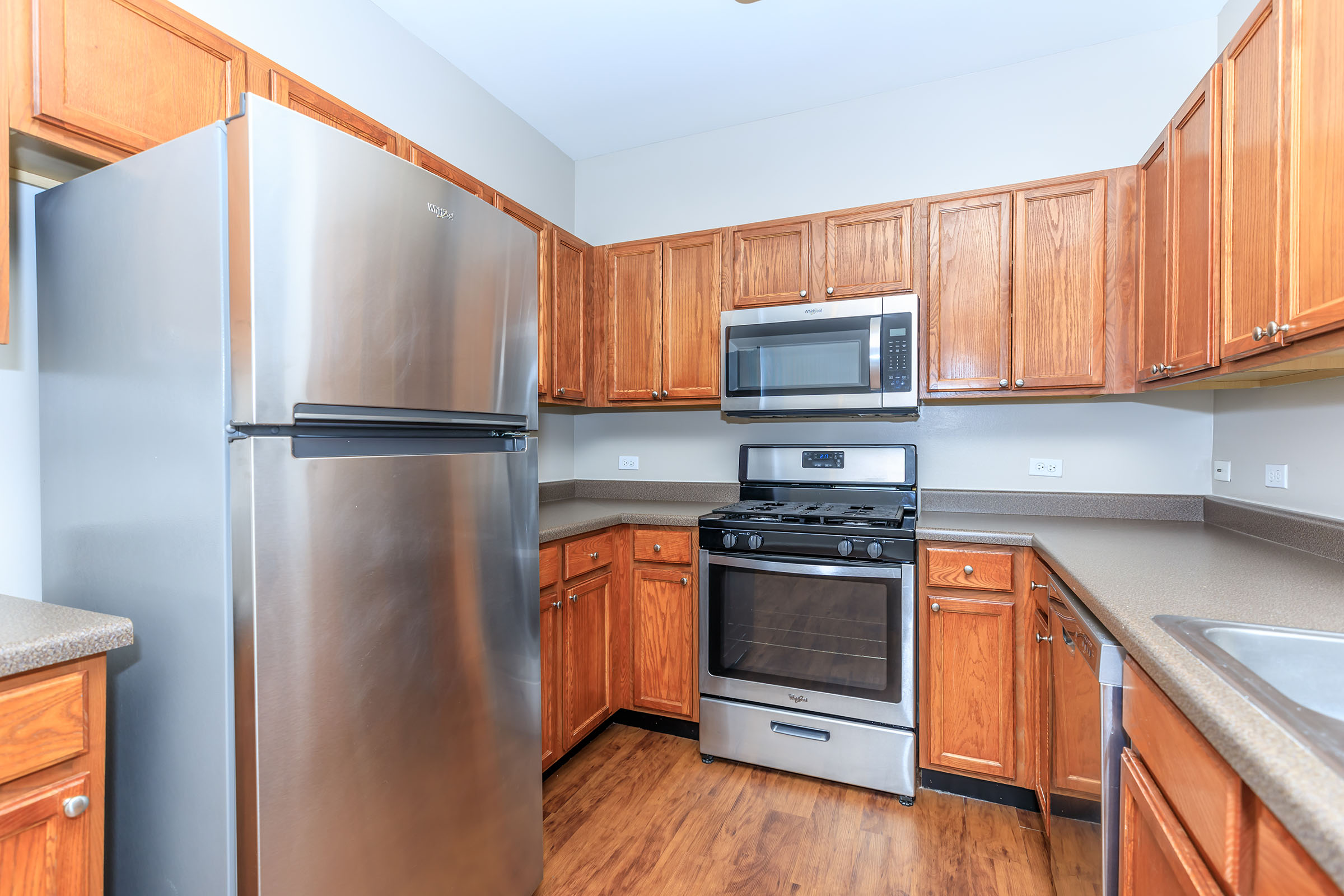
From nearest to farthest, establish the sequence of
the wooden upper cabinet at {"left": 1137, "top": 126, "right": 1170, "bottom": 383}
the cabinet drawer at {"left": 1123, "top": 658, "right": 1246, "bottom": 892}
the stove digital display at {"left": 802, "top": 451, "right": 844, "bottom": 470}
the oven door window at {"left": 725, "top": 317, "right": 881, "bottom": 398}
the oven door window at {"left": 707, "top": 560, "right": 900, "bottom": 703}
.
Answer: the cabinet drawer at {"left": 1123, "top": 658, "right": 1246, "bottom": 892}, the wooden upper cabinet at {"left": 1137, "top": 126, "right": 1170, "bottom": 383}, the oven door window at {"left": 707, "top": 560, "right": 900, "bottom": 703}, the oven door window at {"left": 725, "top": 317, "right": 881, "bottom": 398}, the stove digital display at {"left": 802, "top": 451, "right": 844, "bottom": 470}

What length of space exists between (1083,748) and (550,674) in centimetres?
158

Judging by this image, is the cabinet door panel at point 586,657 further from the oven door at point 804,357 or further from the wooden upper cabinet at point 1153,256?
the wooden upper cabinet at point 1153,256

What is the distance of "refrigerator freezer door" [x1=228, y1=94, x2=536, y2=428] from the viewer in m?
1.00

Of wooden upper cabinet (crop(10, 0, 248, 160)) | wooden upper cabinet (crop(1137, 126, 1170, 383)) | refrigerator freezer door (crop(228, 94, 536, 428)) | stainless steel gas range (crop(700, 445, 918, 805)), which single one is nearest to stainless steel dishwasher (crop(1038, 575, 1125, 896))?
stainless steel gas range (crop(700, 445, 918, 805))

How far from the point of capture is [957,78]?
8.62 feet

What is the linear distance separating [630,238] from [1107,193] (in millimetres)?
2065

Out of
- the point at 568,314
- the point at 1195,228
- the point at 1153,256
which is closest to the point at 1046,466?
the point at 1153,256

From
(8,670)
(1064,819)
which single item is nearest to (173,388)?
(8,670)

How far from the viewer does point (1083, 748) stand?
4.37ft

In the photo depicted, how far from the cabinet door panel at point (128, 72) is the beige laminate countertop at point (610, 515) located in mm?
1416

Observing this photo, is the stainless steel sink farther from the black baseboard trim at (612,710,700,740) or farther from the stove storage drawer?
the black baseboard trim at (612,710,700,740)

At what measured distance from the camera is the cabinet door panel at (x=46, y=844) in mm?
867

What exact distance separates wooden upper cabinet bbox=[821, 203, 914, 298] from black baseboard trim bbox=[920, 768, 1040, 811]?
1788 mm

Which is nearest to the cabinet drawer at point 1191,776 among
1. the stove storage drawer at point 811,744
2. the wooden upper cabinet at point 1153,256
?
the stove storage drawer at point 811,744
